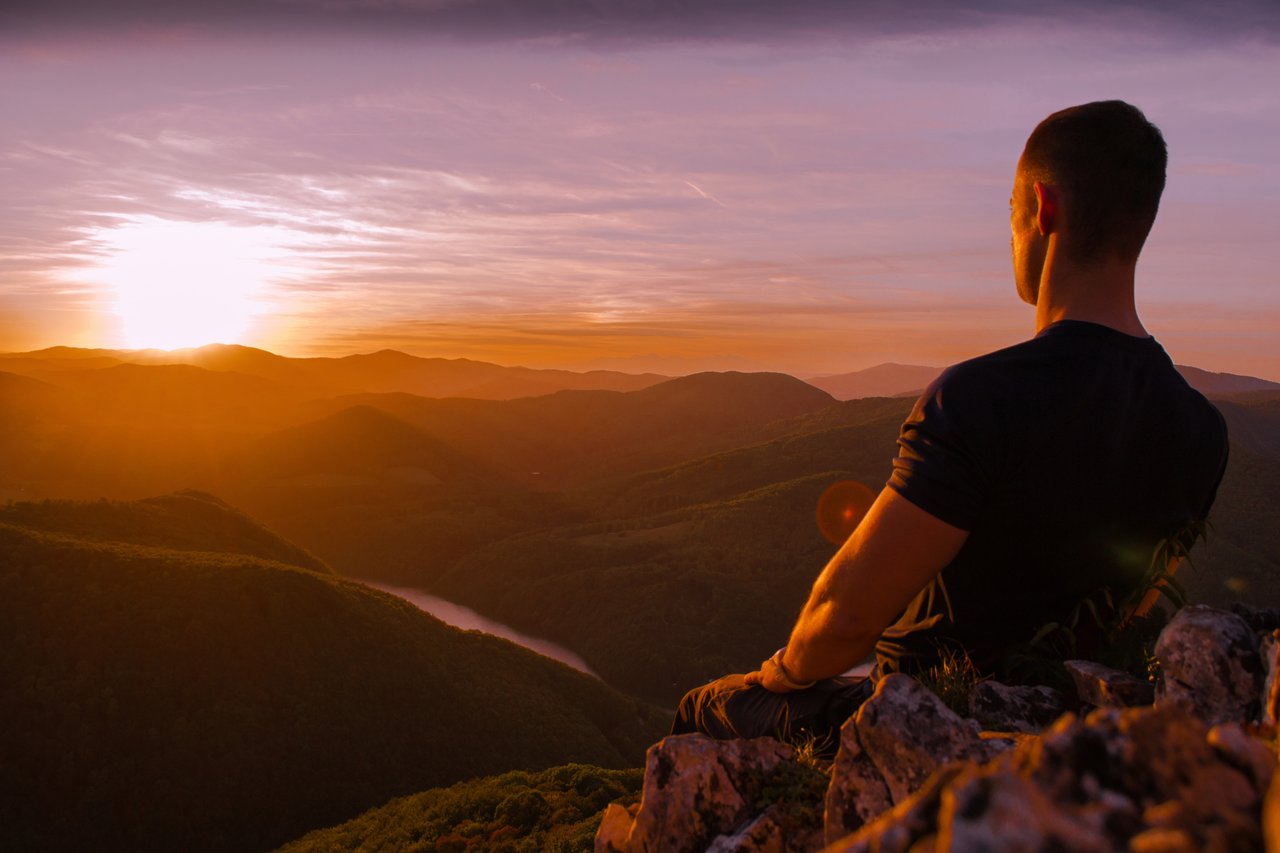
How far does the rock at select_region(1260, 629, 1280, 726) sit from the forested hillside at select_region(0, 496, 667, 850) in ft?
238

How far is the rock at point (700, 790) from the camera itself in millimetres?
5219

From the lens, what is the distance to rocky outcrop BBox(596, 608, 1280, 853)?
6.52ft

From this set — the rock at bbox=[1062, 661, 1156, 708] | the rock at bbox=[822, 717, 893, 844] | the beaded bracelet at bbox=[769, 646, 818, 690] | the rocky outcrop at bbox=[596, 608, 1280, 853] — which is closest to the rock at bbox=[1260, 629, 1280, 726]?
the rocky outcrop at bbox=[596, 608, 1280, 853]

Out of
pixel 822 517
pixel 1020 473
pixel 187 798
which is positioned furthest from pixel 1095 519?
pixel 187 798

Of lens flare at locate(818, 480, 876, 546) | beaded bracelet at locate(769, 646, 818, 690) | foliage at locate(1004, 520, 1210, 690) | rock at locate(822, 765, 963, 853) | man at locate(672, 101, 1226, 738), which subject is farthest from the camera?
lens flare at locate(818, 480, 876, 546)

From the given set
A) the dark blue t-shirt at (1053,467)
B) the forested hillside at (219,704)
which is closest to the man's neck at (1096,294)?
the dark blue t-shirt at (1053,467)

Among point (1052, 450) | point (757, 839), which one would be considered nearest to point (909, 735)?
point (757, 839)

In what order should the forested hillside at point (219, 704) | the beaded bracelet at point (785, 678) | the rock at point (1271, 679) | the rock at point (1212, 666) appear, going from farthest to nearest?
the forested hillside at point (219, 704) → the beaded bracelet at point (785, 678) → the rock at point (1212, 666) → the rock at point (1271, 679)

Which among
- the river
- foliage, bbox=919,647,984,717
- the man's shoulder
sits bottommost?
the river

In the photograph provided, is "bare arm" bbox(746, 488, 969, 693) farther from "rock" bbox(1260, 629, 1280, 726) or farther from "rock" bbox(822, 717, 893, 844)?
"rock" bbox(1260, 629, 1280, 726)

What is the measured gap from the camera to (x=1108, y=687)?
4.55m

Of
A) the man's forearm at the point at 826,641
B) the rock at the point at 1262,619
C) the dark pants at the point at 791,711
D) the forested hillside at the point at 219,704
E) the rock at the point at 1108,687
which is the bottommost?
the forested hillside at the point at 219,704

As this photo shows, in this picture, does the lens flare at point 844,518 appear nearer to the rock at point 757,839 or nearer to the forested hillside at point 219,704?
the rock at point 757,839

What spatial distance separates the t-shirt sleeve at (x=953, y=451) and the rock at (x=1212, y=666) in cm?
130
